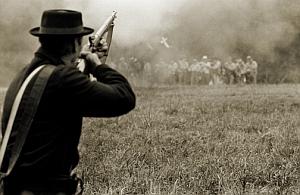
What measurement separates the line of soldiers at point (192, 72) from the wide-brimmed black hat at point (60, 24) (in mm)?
28326

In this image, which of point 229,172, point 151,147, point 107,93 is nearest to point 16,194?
point 107,93

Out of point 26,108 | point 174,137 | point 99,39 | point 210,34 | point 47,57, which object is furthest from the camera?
point 210,34

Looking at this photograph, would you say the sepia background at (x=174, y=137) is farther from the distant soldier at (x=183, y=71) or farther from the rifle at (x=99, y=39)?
the distant soldier at (x=183, y=71)

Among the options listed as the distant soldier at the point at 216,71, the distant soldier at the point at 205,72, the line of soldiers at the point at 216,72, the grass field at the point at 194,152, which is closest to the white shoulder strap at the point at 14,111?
the grass field at the point at 194,152

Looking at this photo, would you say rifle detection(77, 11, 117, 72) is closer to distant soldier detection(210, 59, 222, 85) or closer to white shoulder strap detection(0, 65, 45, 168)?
white shoulder strap detection(0, 65, 45, 168)

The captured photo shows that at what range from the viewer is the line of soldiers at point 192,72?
33344 millimetres

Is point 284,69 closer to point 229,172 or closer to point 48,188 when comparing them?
point 229,172

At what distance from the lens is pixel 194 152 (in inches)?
331

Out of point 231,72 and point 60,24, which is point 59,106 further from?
point 231,72

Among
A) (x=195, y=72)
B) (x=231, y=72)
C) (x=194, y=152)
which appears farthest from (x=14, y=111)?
(x=195, y=72)

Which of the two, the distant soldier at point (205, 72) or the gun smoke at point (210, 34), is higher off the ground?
the gun smoke at point (210, 34)

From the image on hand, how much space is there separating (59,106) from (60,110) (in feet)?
0.09

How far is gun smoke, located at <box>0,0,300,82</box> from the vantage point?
94.6 ft

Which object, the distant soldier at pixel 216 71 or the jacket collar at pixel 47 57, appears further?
the distant soldier at pixel 216 71
